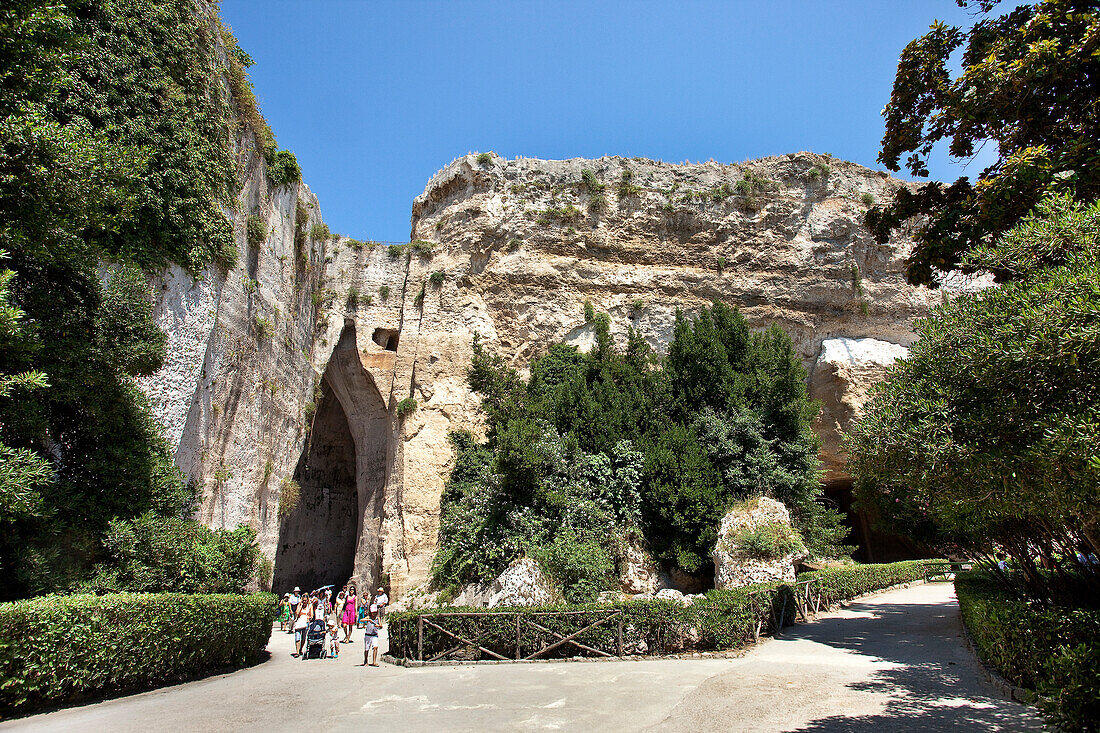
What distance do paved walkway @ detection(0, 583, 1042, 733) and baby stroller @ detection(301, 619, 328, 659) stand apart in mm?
1744

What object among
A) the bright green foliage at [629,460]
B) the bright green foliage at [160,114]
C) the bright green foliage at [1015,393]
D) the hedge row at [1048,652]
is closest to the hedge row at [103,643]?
the bright green foliage at [160,114]

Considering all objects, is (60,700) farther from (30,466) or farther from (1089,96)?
(1089,96)

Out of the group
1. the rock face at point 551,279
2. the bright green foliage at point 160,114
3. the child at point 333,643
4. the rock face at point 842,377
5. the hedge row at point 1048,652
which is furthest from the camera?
the rock face at point 842,377

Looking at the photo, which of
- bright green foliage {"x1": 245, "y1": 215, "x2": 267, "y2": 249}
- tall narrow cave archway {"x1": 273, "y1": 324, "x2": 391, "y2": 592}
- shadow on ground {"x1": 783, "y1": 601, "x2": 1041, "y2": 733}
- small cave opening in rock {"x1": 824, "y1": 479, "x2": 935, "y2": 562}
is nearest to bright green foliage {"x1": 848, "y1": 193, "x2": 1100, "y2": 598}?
shadow on ground {"x1": 783, "y1": 601, "x2": 1041, "y2": 733}

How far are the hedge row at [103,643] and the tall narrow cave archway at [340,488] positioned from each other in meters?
10.7

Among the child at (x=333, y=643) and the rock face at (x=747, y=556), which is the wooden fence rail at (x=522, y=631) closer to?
the child at (x=333, y=643)

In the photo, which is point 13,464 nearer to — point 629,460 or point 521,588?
point 521,588

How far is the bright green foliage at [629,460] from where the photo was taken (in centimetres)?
1631

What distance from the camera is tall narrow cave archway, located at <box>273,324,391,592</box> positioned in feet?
76.3

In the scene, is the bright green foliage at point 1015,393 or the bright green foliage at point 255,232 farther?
the bright green foliage at point 255,232

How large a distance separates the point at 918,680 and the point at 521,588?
27.2 ft

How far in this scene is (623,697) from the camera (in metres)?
7.68

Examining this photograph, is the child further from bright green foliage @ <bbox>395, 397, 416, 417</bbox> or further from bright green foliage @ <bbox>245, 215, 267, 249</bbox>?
bright green foliage @ <bbox>245, 215, 267, 249</bbox>

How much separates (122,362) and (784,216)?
2398cm
